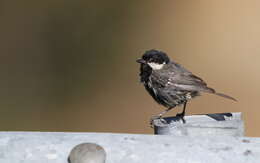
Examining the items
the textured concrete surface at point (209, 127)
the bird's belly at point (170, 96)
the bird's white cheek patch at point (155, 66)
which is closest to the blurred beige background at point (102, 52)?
the bird's belly at point (170, 96)

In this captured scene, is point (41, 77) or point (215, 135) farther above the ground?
point (215, 135)

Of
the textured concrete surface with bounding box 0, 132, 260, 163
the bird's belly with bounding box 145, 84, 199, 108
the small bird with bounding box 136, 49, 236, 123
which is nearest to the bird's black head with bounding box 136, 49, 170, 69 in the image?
the small bird with bounding box 136, 49, 236, 123

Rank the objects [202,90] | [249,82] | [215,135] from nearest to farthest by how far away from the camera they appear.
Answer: [215,135] → [202,90] → [249,82]

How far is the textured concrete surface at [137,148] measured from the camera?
3160 millimetres

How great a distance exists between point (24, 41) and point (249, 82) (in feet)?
11.3

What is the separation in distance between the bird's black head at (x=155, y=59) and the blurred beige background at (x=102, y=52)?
2.64 meters

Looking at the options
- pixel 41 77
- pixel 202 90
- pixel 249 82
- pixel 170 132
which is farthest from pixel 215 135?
pixel 41 77

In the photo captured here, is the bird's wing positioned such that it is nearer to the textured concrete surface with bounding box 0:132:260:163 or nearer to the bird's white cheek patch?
the bird's white cheek patch

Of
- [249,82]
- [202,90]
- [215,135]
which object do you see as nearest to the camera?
[215,135]

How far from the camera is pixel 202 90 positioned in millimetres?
5586

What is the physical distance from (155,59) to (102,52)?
313cm

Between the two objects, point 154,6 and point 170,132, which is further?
point 154,6

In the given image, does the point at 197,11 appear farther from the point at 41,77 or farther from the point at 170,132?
the point at 170,132

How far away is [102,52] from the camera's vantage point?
8805 mm
